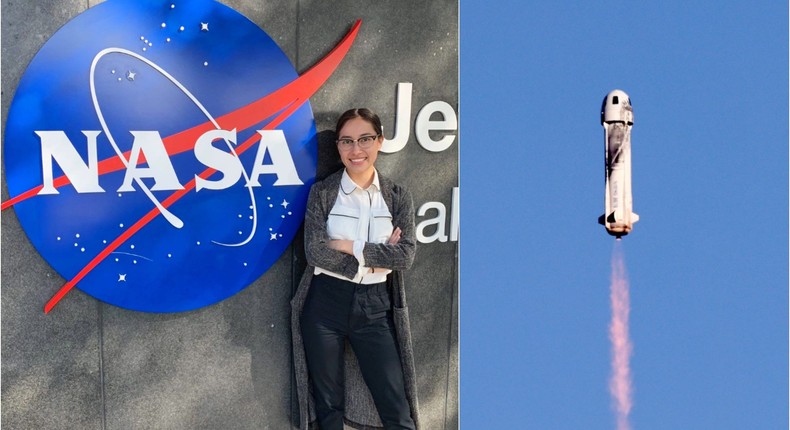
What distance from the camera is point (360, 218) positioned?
167 inches

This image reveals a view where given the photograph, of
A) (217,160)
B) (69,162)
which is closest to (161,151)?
(217,160)

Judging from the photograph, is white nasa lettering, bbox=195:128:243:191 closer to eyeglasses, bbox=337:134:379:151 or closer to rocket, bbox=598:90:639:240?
eyeglasses, bbox=337:134:379:151

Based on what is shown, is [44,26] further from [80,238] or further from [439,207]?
[439,207]

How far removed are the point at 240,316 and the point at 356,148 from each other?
95cm

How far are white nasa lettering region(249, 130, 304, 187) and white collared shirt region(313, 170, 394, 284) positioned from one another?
24 centimetres

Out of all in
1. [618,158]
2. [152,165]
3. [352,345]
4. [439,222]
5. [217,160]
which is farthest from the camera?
[439,222]

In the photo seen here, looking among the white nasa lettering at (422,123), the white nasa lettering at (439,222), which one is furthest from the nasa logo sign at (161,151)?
the white nasa lettering at (439,222)

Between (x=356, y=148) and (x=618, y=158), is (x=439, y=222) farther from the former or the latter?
(x=618, y=158)

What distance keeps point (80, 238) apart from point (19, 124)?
1.71ft

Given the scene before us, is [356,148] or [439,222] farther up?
[356,148]

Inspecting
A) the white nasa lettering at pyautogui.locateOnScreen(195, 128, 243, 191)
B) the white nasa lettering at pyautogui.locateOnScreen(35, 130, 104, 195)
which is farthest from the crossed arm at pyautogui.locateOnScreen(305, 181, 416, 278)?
the white nasa lettering at pyautogui.locateOnScreen(35, 130, 104, 195)

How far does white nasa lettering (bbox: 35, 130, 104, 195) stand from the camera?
146 inches

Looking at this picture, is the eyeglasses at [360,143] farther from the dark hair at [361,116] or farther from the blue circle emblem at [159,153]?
the blue circle emblem at [159,153]

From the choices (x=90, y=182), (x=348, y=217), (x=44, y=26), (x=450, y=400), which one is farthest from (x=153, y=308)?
(x=450, y=400)
